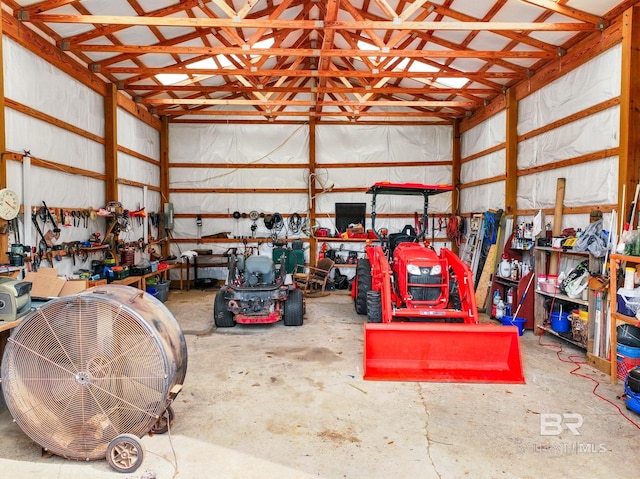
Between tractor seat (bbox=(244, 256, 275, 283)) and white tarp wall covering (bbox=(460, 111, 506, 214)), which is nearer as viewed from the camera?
tractor seat (bbox=(244, 256, 275, 283))

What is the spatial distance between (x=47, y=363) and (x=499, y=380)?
Result: 3317 millimetres

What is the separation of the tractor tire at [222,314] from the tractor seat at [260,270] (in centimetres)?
48

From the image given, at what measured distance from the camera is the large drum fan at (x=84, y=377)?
238cm

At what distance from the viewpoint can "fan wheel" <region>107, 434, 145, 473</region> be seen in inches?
91.5

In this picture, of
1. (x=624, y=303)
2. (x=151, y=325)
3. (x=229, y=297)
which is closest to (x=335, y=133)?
(x=229, y=297)

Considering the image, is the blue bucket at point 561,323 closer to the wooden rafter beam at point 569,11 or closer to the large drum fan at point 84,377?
the wooden rafter beam at point 569,11

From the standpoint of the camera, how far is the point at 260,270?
5.50 meters

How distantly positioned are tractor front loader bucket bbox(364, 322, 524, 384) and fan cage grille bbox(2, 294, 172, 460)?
189cm

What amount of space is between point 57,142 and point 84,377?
3.96 meters

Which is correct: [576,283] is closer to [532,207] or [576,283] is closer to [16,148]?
[532,207]

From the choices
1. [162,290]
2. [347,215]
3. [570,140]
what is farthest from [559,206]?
[162,290]

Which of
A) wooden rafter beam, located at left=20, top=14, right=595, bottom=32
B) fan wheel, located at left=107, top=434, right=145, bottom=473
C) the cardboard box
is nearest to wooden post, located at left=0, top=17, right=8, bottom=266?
the cardboard box

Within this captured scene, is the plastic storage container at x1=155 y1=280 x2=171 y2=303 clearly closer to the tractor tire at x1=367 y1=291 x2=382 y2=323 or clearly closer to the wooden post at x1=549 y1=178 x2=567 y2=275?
the tractor tire at x1=367 y1=291 x2=382 y2=323

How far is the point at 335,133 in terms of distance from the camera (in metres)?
9.08
